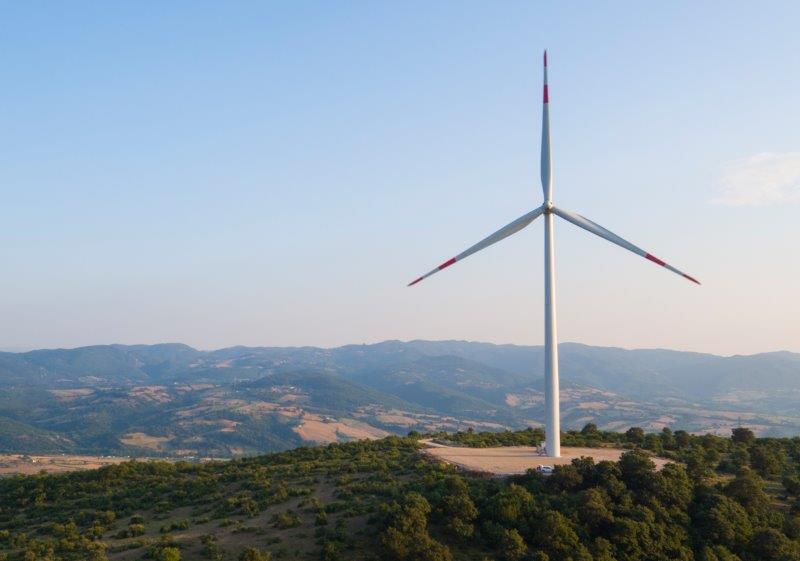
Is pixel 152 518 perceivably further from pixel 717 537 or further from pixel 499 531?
pixel 717 537

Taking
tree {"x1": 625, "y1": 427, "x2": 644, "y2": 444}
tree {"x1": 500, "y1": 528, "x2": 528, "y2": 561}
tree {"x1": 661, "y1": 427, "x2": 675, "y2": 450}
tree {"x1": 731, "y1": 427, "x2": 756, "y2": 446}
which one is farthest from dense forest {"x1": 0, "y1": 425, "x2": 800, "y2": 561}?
tree {"x1": 731, "y1": 427, "x2": 756, "y2": 446}

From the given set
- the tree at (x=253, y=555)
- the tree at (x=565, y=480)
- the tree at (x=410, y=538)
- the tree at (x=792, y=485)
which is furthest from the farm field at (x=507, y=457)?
the tree at (x=253, y=555)

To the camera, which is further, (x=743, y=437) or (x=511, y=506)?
(x=743, y=437)

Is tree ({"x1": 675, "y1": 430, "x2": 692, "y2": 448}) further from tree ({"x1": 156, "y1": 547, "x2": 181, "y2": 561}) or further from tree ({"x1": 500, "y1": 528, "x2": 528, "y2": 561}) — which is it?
tree ({"x1": 156, "y1": 547, "x2": 181, "y2": 561})

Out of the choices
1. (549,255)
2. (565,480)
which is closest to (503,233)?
(549,255)

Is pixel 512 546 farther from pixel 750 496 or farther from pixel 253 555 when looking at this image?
pixel 750 496

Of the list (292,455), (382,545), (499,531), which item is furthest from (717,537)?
(292,455)
